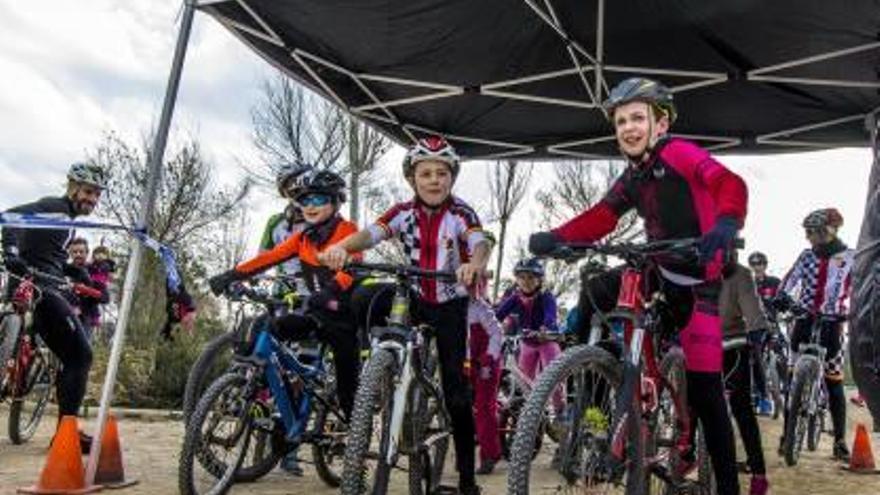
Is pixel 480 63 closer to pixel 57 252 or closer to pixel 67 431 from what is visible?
pixel 57 252

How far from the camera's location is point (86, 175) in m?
6.98

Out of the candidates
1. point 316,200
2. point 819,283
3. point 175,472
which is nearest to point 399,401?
point 316,200

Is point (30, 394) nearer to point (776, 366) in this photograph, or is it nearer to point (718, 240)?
point (718, 240)

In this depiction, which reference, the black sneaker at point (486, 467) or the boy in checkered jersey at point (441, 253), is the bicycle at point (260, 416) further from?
the black sneaker at point (486, 467)

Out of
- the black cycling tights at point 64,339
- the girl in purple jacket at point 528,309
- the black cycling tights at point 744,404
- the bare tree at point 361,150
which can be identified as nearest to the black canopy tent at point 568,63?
the girl in purple jacket at point 528,309

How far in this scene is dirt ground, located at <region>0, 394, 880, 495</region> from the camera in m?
5.83

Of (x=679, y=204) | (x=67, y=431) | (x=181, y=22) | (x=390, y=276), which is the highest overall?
(x=181, y=22)

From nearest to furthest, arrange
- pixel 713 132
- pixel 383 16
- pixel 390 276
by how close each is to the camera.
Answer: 1. pixel 390 276
2. pixel 383 16
3. pixel 713 132

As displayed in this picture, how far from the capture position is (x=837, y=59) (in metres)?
8.36

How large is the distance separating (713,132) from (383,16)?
414 cm

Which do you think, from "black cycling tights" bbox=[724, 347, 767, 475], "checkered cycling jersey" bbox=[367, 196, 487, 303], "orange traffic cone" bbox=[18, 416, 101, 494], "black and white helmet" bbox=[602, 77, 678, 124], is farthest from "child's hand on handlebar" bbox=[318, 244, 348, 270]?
"black cycling tights" bbox=[724, 347, 767, 475]

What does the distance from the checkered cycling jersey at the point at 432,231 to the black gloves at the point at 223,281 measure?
2.91ft

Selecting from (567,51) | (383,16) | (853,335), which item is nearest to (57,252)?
(383,16)

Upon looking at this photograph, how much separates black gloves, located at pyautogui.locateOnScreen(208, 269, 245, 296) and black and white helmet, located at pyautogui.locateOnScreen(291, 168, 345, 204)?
839 millimetres
